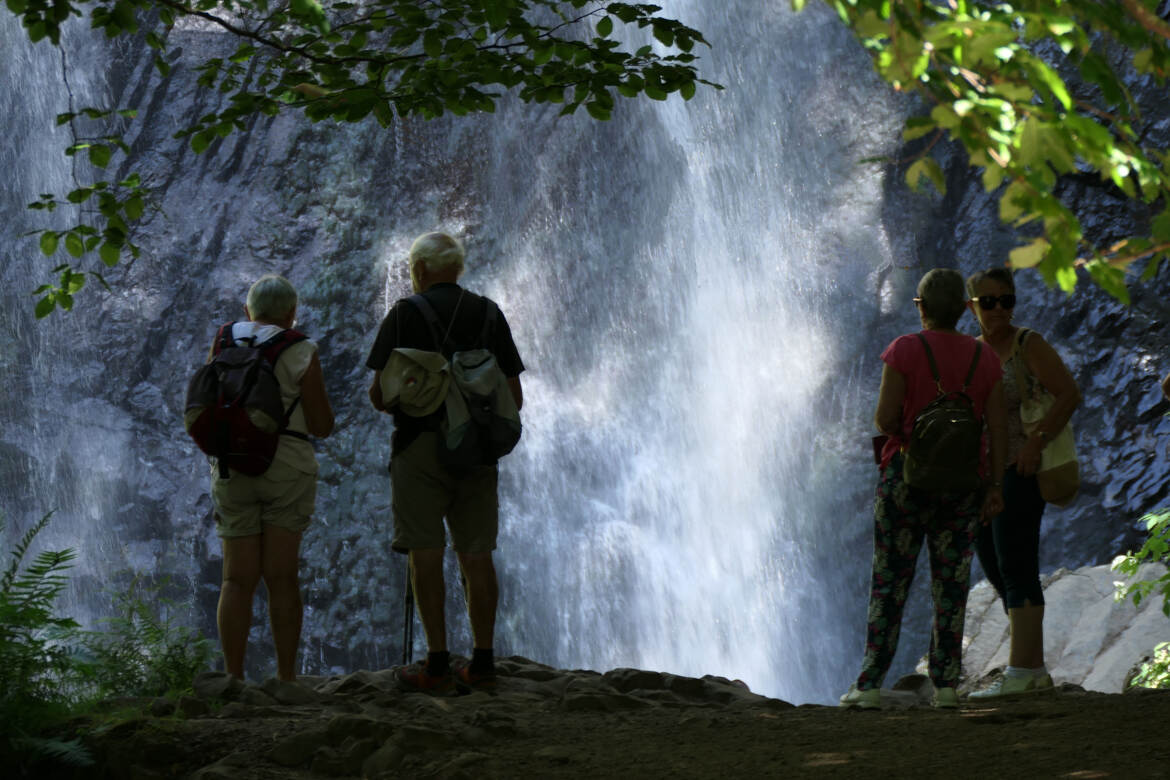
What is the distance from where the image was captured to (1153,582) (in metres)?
6.04

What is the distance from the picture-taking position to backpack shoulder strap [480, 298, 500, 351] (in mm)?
5211

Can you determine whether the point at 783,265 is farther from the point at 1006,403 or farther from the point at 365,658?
the point at 1006,403

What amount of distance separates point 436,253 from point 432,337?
367mm

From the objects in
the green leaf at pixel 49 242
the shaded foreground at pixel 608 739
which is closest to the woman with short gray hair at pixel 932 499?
the shaded foreground at pixel 608 739

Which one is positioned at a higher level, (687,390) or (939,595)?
(687,390)

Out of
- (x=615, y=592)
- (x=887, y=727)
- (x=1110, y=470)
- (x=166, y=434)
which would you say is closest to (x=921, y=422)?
(x=887, y=727)

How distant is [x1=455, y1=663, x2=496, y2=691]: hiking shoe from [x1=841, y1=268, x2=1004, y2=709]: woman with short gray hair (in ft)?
4.59

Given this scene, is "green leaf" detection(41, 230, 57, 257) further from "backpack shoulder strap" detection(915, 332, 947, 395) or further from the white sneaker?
the white sneaker

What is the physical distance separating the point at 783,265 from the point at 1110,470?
264 inches

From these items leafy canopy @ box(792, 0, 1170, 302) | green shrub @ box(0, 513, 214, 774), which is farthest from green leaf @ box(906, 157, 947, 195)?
green shrub @ box(0, 513, 214, 774)

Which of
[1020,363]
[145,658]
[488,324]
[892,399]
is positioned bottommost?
[145,658]

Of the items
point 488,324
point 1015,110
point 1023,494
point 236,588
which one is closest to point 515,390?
point 488,324

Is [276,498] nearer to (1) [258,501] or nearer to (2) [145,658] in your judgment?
(1) [258,501]

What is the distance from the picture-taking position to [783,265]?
21.8m
